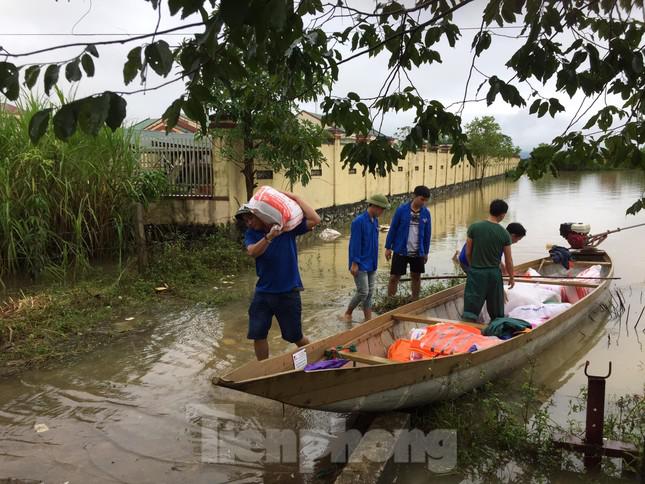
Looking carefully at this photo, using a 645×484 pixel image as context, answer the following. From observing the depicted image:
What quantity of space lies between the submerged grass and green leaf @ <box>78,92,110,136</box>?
4019 mm

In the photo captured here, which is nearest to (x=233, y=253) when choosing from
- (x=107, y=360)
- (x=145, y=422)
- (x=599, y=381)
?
(x=107, y=360)

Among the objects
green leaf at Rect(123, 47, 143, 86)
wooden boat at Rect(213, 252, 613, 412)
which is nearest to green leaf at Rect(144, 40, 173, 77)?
green leaf at Rect(123, 47, 143, 86)

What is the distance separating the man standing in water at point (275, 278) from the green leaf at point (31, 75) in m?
2.21

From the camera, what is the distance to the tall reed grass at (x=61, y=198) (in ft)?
24.0

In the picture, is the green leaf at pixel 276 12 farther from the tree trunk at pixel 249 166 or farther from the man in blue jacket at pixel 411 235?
the tree trunk at pixel 249 166

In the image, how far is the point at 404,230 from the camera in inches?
253

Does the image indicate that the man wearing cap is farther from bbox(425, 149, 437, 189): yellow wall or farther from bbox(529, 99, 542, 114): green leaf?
bbox(425, 149, 437, 189): yellow wall

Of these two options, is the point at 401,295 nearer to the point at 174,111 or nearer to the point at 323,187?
the point at 174,111

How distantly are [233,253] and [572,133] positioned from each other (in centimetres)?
669

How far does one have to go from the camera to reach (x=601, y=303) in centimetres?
669

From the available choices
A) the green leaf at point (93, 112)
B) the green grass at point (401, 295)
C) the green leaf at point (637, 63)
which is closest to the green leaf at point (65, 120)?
the green leaf at point (93, 112)

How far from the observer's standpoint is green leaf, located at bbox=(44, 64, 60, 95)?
1.52 m

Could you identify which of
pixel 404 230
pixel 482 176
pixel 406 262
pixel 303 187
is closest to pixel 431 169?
pixel 482 176

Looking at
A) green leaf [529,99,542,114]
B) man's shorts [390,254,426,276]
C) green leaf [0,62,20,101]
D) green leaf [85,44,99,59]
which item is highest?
green leaf [529,99,542,114]
